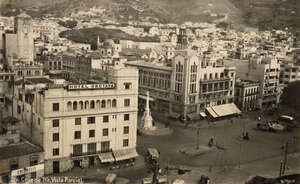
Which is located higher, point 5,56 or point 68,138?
point 5,56

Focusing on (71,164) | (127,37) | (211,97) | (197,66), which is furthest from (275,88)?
(127,37)

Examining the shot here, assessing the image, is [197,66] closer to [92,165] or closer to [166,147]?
[166,147]

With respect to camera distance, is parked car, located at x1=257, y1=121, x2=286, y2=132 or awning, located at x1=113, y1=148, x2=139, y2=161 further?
parked car, located at x1=257, y1=121, x2=286, y2=132

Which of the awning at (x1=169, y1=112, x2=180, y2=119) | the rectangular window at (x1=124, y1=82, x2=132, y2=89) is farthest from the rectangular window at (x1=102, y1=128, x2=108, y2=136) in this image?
the awning at (x1=169, y1=112, x2=180, y2=119)

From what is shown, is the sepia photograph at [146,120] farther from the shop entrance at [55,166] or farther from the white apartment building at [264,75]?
the white apartment building at [264,75]

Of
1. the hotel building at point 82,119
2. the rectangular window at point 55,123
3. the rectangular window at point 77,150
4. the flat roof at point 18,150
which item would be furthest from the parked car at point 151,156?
the flat roof at point 18,150

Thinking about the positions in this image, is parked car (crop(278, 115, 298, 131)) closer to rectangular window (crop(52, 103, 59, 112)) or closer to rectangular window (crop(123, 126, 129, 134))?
rectangular window (crop(123, 126, 129, 134))

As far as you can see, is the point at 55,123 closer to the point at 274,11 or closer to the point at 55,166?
the point at 55,166
